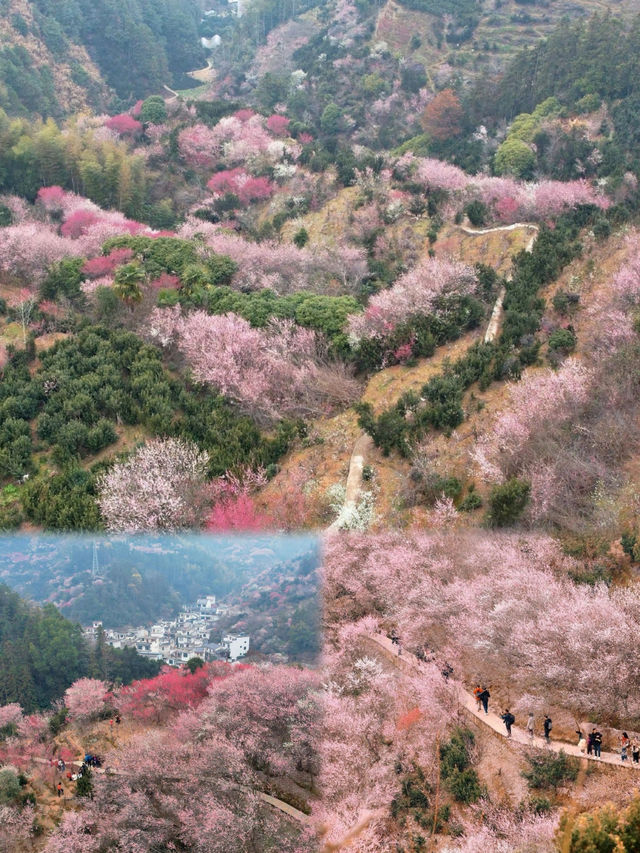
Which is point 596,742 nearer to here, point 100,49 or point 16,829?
point 16,829

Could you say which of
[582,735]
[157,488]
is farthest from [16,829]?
[582,735]

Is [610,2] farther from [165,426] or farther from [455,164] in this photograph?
[165,426]

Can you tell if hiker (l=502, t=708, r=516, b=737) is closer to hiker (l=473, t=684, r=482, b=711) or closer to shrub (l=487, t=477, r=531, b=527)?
hiker (l=473, t=684, r=482, b=711)

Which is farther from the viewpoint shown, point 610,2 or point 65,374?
point 610,2

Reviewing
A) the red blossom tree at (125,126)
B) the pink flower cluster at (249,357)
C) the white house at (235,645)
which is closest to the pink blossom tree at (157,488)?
the pink flower cluster at (249,357)

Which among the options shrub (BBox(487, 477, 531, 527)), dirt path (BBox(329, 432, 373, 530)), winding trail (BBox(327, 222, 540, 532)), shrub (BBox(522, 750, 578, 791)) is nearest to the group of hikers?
shrub (BBox(522, 750, 578, 791))

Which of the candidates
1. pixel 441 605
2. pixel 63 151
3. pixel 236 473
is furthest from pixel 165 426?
pixel 63 151
